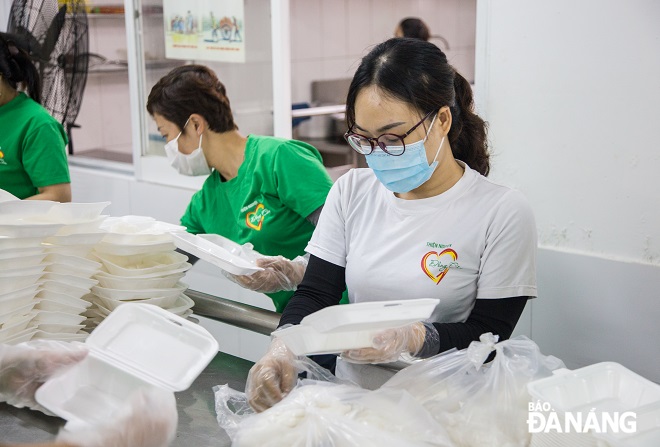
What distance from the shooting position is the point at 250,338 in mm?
2945

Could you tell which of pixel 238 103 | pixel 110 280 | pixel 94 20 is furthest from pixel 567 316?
pixel 94 20

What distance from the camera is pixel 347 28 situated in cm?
579

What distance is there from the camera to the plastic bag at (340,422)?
113cm

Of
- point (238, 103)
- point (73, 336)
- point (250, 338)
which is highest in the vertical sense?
point (238, 103)

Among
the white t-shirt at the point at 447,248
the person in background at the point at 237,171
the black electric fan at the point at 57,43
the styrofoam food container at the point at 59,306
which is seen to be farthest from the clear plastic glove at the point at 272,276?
the black electric fan at the point at 57,43

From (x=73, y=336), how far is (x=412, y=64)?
92 centimetres

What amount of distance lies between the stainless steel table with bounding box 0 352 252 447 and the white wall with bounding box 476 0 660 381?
1.30m

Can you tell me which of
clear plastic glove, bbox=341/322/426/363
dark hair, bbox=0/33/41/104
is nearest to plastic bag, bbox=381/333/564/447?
clear plastic glove, bbox=341/322/426/363

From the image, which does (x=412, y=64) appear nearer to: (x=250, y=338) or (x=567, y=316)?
(x=567, y=316)

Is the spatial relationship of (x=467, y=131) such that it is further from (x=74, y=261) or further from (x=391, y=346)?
(x=74, y=261)

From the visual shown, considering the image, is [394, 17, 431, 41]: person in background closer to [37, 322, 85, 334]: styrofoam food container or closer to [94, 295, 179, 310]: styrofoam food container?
[94, 295, 179, 310]: styrofoam food container

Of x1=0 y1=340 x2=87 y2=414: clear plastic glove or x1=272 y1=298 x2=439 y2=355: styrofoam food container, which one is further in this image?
x1=0 y1=340 x2=87 y2=414: clear plastic glove

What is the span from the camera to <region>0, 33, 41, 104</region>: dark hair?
2.64 meters

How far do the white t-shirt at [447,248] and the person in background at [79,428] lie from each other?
52 cm
